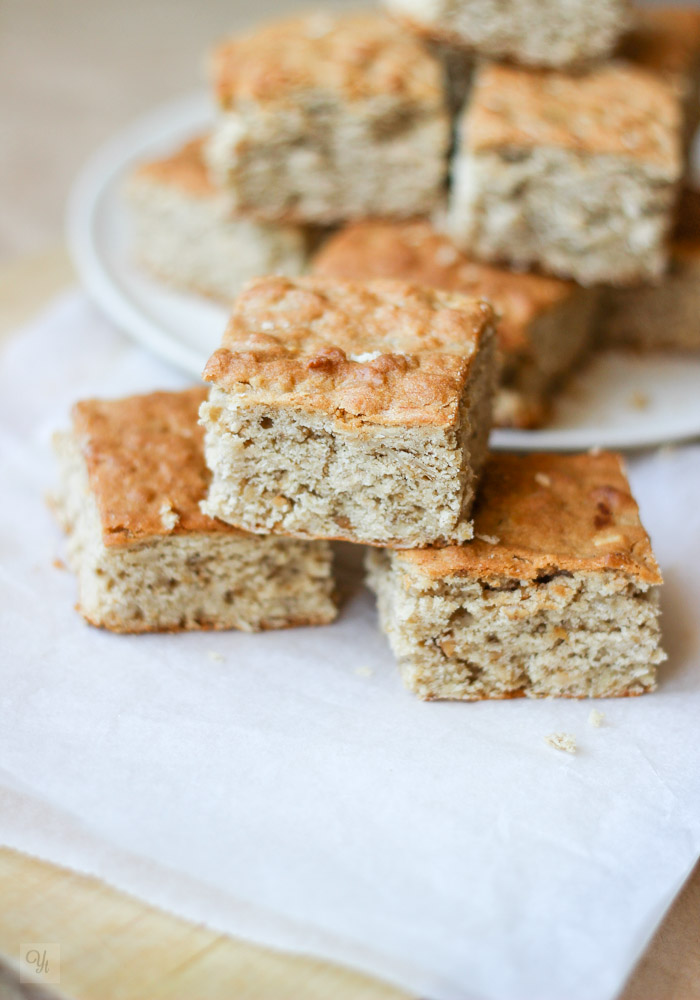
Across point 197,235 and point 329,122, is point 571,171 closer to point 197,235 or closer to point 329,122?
point 329,122

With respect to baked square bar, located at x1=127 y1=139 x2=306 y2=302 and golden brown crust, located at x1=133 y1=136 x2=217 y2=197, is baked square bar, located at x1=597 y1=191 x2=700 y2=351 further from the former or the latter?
golden brown crust, located at x1=133 y1=136 x2=217 y2=197

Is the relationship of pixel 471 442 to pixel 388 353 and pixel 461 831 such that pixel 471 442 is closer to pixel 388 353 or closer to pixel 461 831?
pixel 388 353

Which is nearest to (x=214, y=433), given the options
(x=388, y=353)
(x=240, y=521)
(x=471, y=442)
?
(x=240, y=521)

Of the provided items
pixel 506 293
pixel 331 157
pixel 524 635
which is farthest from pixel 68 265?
pixel 524 635

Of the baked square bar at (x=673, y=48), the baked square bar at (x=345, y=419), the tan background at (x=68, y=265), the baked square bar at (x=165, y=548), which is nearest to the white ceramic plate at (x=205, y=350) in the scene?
the tan background at (x=68, y=265)

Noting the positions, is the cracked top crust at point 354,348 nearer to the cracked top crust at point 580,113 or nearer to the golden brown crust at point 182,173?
the cracked top crust at point 580,113

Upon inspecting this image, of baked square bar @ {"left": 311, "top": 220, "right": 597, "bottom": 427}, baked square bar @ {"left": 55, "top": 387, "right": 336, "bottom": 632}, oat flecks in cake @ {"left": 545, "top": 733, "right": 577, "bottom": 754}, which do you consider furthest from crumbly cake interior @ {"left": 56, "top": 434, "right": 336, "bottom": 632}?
baked square bar @ {"left": 311, "top": 220, "right": 597, "bottom": 427}
